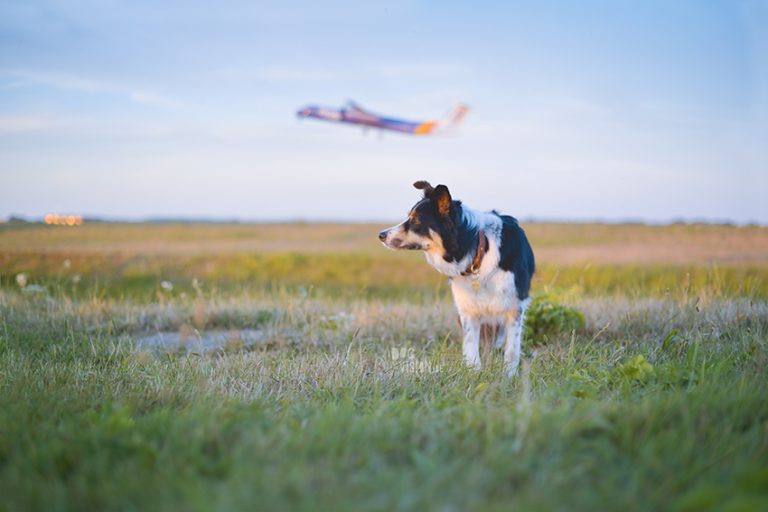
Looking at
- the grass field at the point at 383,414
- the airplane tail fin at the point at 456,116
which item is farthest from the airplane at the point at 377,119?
the grass field at the point at 383,414

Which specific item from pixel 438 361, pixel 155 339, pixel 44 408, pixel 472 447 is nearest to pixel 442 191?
pixel 438 361

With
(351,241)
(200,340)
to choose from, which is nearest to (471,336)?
(200,340)

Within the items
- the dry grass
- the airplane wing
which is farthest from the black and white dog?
the airplane wing

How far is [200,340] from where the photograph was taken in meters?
6.92

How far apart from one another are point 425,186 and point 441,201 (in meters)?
0.24

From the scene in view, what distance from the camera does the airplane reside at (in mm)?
54719

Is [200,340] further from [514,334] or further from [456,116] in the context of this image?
[456,116]

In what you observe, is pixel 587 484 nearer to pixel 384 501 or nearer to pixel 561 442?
pixel 561 442

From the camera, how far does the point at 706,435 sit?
3477 millimetres

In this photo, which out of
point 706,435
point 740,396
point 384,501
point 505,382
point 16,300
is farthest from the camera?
point 16,300

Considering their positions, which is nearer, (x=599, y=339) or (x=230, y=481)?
(x=230, y=481)

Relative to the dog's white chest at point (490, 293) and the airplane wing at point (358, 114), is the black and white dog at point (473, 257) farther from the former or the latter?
the airplane wing at point (358, 114)

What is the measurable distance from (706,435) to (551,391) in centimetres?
104

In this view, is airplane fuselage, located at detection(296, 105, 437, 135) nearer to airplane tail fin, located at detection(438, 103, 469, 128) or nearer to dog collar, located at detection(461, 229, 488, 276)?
airplane tail fin, located at detection(438, 103, 469, 128)
